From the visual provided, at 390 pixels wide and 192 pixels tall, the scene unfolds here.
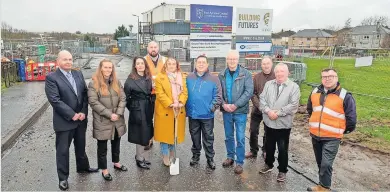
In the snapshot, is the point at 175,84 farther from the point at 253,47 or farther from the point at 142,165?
the point at 253,47

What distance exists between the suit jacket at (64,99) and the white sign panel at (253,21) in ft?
25.6

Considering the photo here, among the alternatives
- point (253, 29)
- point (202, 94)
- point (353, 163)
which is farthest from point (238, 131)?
point (253, 29)

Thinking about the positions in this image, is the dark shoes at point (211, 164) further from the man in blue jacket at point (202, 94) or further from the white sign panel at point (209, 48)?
the white sign panel at point (209, 48)

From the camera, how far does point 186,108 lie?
4980mm

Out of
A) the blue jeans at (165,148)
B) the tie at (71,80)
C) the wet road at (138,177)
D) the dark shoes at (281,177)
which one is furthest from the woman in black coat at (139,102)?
the dark shoes at (281,177)

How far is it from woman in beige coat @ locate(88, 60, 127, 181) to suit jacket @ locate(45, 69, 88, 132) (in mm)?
149

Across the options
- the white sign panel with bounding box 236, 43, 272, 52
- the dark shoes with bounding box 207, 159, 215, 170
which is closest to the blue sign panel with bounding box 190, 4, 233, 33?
the white sign panel with bounding box 236, 43, 272, 52

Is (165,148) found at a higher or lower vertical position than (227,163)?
higher

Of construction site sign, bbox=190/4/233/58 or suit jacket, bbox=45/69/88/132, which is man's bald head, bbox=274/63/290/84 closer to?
suit jacket, bbox=45/69/88/132

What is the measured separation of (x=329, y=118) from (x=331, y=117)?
0.03 metres

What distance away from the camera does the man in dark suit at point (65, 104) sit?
13.2 ft

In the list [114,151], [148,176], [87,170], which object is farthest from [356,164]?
[87,170]

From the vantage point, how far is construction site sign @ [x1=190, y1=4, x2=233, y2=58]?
34.0 feet

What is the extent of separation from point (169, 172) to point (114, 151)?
3.04ft
